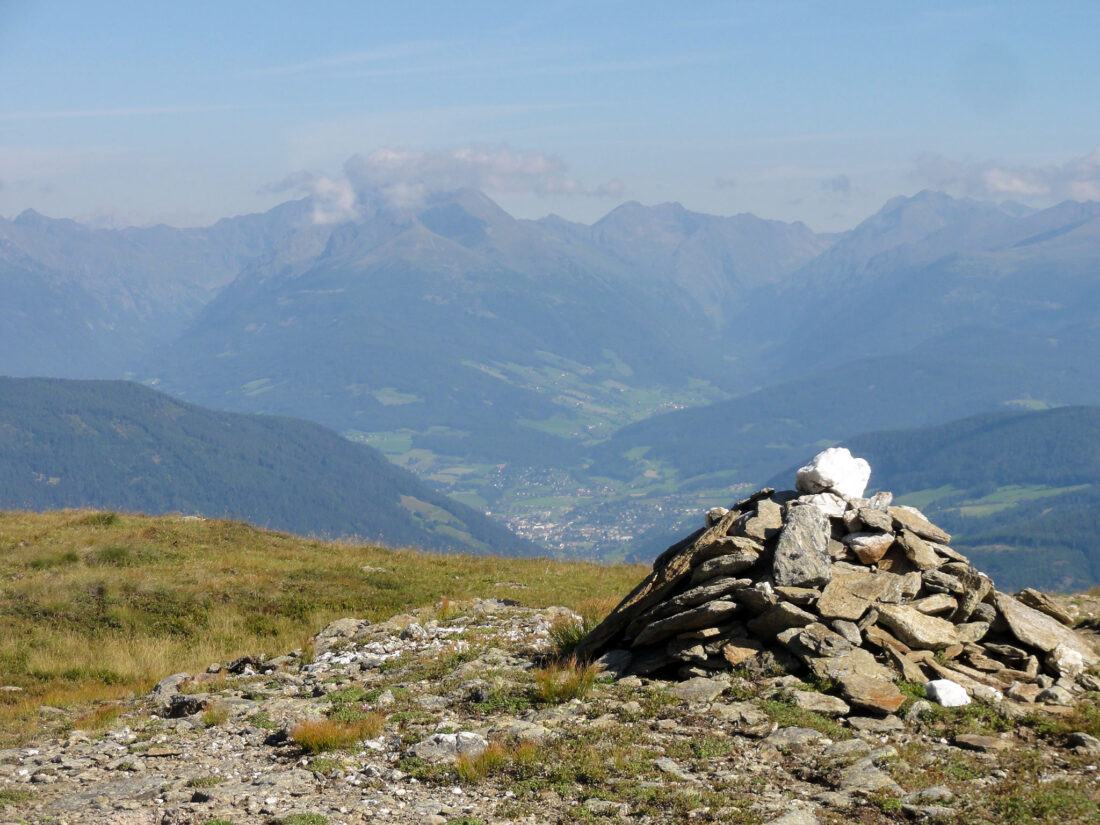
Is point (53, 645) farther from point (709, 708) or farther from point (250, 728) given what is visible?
point (709, 708)

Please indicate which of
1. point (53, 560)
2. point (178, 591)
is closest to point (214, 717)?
A: point (178, 591)

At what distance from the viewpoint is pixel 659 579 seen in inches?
707

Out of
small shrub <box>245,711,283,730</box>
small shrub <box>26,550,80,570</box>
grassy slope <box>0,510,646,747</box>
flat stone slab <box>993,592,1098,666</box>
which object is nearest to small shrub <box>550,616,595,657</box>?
grassy slope <box>0,510,646,747</box>

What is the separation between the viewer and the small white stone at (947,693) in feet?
45.9

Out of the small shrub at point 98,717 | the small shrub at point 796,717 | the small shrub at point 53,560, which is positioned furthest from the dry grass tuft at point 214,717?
the small shrub at point 53,560

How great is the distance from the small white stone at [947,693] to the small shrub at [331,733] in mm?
8829

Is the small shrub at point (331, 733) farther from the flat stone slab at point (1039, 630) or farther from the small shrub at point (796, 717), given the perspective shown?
the flat stone slab at point (1039, 630)

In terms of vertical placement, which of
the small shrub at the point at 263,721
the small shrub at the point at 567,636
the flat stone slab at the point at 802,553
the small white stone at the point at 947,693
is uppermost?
the flat stone slab at the point at 802,553

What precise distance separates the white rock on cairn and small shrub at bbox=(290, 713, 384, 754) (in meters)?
10.5

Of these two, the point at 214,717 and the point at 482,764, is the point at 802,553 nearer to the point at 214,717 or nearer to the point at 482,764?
the point at 482,764

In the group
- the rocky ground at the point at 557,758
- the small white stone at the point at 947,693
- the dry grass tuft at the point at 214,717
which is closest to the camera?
the rocky ground at the point at 557,758

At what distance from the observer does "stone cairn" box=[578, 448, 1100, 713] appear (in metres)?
15.0

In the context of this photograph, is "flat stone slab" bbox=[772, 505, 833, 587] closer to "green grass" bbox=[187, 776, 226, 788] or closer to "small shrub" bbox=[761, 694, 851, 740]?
"small shrub" bbox=[761, 694, 851, 740]

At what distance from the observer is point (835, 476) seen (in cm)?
1944
